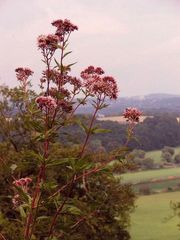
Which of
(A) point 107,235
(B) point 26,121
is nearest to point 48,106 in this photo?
(B) point 26,121

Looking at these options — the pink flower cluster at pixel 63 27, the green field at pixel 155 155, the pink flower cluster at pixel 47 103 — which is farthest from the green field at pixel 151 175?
the pink flower cluster at pixel 47 103

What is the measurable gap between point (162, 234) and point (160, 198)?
28.9 metres

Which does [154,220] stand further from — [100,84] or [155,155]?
[155,155]

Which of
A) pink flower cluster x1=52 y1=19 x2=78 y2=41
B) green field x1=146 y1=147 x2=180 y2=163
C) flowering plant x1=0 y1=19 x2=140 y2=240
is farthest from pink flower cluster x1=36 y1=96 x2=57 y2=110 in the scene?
green field x1=146 y1=147 x2=180 y2=163

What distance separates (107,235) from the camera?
95.9 ft

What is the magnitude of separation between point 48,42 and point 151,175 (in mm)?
108841

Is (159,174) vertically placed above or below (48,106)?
below

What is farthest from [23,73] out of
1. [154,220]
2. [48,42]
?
[154,220]

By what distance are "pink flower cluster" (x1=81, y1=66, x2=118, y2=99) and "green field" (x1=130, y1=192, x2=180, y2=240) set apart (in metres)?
44.1

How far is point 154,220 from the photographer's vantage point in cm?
6925

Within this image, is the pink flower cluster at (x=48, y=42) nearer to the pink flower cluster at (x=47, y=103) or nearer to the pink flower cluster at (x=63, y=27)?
the pink flower cluster at (x=63, y=27)

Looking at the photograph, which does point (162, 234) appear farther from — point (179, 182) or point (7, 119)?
point (179, 182)

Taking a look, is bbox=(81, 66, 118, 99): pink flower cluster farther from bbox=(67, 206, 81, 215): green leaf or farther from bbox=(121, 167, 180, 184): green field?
bbox=(121, 167, 180, 184): green field

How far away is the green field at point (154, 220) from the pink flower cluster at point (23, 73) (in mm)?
43398
